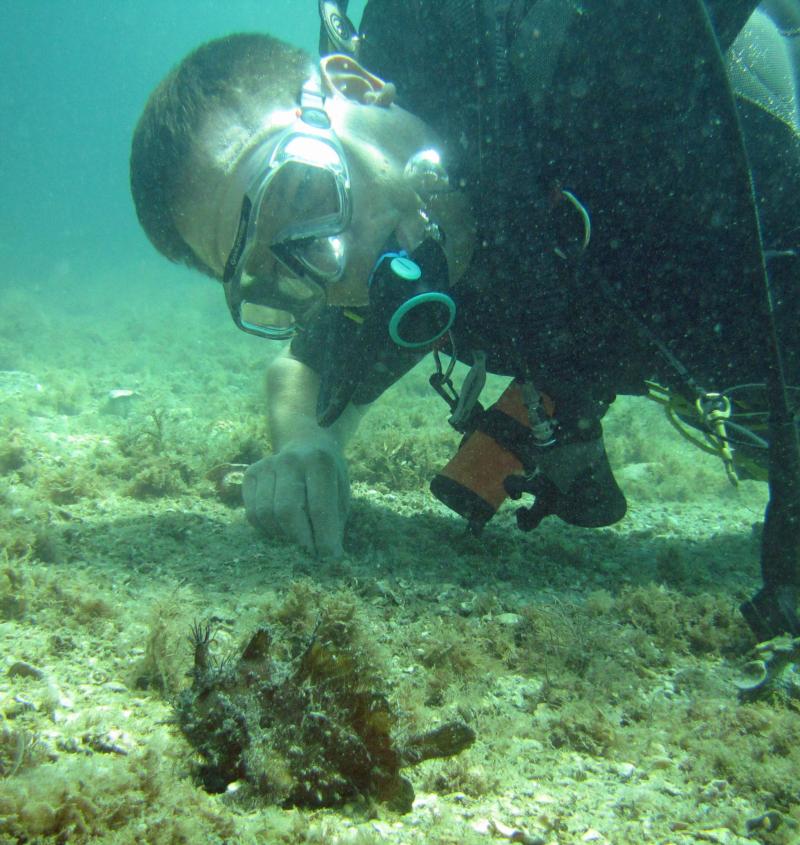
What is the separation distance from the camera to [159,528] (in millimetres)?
2826

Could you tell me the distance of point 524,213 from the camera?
2410mm

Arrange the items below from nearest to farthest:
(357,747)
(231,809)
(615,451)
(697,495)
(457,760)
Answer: (231,809)
(357,747)
(457,760)
(697,495)
(615,451)

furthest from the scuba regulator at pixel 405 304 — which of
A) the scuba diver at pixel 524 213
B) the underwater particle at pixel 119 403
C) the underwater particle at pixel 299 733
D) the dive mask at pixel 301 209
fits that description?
the underwater particle at pixel 119 403

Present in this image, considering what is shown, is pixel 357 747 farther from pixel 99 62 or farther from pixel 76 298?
pixel 99 62

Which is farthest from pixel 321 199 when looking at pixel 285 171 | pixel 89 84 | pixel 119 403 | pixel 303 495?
pixel 89 84

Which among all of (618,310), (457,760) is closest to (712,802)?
(457,760)

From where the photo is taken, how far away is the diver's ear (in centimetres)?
263

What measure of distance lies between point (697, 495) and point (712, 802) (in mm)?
4416

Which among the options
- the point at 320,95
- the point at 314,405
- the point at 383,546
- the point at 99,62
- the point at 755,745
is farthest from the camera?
the point at 99,62

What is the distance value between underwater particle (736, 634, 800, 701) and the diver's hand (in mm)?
1732

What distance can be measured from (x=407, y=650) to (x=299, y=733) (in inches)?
27.6

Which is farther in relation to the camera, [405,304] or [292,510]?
[292,510]

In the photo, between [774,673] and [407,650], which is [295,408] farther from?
→ [774,673]

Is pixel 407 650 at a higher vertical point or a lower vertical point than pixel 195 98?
lower
